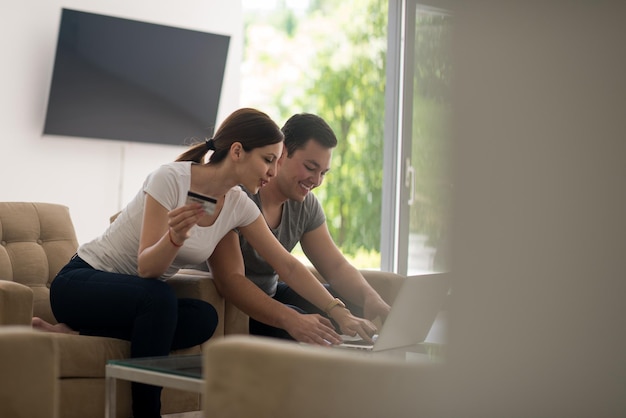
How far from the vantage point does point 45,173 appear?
4555 millimetres

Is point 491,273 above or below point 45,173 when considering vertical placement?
below

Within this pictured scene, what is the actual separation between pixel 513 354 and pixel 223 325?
2076mm

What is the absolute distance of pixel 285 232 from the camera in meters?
2.84

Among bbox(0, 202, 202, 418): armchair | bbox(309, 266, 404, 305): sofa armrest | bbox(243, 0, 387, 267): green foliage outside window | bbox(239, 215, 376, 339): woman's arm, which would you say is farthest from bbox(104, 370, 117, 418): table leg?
bbox(243, 0, 387, 267): green foliage outside window

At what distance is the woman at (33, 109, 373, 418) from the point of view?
90.0 inches

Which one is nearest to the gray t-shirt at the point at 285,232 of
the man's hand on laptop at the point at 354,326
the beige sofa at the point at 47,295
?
the beige sofa at the point at 47,295

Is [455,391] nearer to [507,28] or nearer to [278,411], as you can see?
[507,28]

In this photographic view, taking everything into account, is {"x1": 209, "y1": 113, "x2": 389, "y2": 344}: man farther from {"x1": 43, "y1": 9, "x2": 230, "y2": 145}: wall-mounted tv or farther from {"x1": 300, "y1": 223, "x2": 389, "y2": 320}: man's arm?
{"x1": 43, "y1": 9, "x2": 230, "y2": 145}: wall-mounted tv

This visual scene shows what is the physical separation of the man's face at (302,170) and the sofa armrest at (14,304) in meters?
0.86

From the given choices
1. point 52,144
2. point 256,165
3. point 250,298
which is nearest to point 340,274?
point 250,298

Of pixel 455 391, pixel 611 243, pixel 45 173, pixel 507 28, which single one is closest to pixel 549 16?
pixel 507 28

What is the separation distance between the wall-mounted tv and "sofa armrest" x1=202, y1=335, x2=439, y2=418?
3.71 meters

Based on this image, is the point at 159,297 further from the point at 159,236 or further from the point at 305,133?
the point at 305,133

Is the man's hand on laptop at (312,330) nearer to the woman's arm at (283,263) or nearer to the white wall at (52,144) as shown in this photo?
the woman's arm at (283,263)
